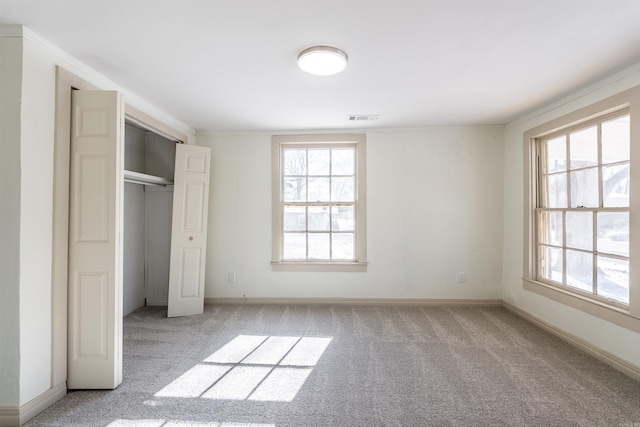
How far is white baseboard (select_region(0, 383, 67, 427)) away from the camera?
1.82m

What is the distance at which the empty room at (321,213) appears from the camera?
1.85 m

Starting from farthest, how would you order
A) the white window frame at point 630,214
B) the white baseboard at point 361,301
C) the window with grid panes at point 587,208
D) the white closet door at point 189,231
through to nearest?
the white baseboard at point 361,301 → the white closet door at point 189,231 → the window with grid panes at point 587,208 → the white window frame at point 630,214

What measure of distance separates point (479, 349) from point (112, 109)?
378cm

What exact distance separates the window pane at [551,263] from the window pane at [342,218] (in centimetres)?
231

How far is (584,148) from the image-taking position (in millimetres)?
2877

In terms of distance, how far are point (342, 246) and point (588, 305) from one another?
8.76 feet

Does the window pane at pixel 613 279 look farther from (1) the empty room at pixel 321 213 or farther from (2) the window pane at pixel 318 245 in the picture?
(2) the window pane at pixel 318 245

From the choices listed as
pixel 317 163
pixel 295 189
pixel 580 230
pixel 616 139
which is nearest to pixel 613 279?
pixel 580 230

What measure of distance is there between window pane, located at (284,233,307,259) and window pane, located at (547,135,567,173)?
10.3ft

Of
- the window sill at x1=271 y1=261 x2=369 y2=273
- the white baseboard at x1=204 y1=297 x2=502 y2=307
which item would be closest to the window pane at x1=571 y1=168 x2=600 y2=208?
the white baseboard at x1=204 y1=297 x2=502 y2=307

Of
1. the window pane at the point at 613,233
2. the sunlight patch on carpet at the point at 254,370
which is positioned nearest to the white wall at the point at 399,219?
the sunlight patch on carpet at the point at 254,370

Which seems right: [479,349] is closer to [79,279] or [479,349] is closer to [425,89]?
[425,89]

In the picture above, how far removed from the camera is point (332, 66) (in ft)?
7.19

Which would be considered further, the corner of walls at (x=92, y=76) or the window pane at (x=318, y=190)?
the window pane at (x=318, y=190)
